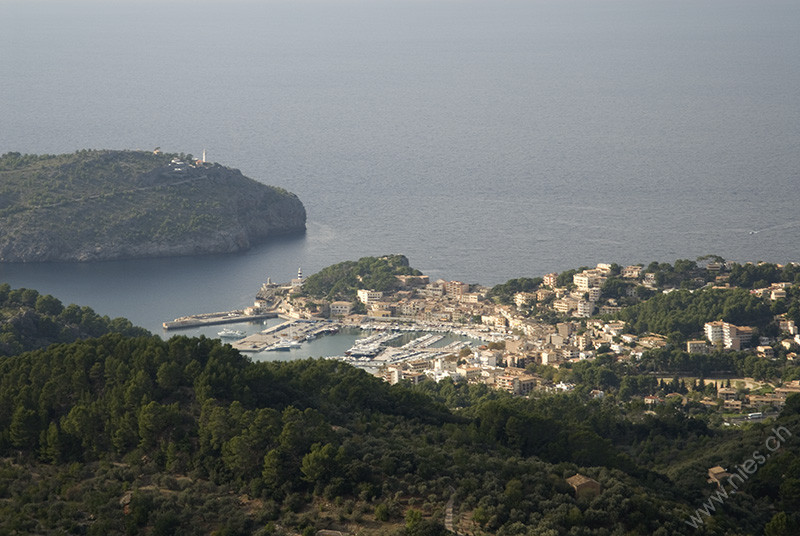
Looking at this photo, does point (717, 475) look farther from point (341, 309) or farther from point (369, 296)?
point (369, 296)

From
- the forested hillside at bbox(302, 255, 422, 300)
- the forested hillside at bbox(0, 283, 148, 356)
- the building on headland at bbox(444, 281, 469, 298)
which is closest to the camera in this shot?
the forested hillside at bbox(0, 283, 148, 356)

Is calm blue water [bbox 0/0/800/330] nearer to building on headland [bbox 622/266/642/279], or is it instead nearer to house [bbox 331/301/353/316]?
house [bbox 331/301/353/316]

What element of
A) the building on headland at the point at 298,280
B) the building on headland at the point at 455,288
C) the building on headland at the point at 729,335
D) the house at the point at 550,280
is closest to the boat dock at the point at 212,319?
the building on headland at the point at 298,280

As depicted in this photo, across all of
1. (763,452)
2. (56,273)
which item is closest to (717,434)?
(763,452)

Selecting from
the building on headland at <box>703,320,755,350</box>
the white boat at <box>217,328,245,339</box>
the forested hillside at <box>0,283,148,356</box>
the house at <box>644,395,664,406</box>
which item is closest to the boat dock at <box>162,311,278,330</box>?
the white boat at <box>217,328,245,339</box>

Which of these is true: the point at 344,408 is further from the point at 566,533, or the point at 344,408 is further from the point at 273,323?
the point at 273,323
